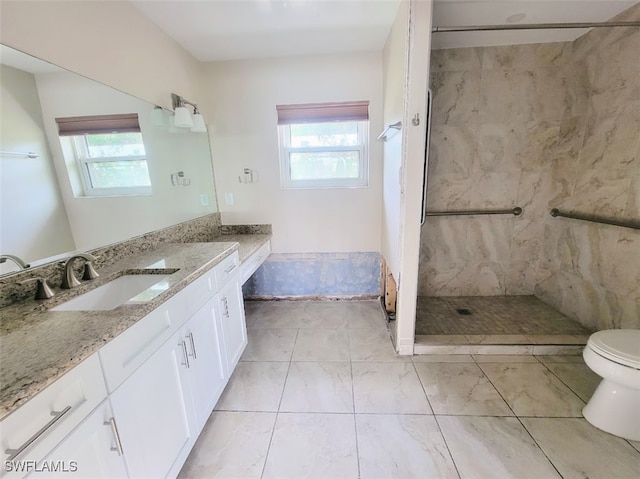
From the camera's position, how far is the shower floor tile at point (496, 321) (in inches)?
80.0

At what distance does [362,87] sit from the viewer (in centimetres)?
242

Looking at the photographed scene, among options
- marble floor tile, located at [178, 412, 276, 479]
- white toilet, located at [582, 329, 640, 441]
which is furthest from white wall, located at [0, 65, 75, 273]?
white toilet, located at [582, 329, 640, 441]

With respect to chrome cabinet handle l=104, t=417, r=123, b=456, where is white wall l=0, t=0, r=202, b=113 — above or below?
above

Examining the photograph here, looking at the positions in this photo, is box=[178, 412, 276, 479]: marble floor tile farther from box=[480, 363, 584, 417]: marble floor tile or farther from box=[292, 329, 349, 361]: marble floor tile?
box=[480, 363, 584, 417]: marble floor tile

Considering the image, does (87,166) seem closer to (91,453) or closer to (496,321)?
(91,453)

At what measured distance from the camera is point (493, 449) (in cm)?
131

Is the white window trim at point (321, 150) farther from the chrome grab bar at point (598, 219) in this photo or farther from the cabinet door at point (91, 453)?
the cabinet door at point (91, 453)

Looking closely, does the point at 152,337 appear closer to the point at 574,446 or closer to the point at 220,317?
the point at 220,317

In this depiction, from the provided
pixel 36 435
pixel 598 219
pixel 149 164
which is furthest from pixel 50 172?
pixel 598 219

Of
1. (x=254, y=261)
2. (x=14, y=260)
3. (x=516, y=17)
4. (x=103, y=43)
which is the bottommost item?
(x=254, y=261)

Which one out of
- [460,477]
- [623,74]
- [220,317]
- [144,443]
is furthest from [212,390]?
[623,74]

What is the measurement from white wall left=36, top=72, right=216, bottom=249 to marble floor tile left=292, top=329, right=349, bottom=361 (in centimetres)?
142

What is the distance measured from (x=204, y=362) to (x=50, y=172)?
1.19 metres

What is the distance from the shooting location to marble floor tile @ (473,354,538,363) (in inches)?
75.2
